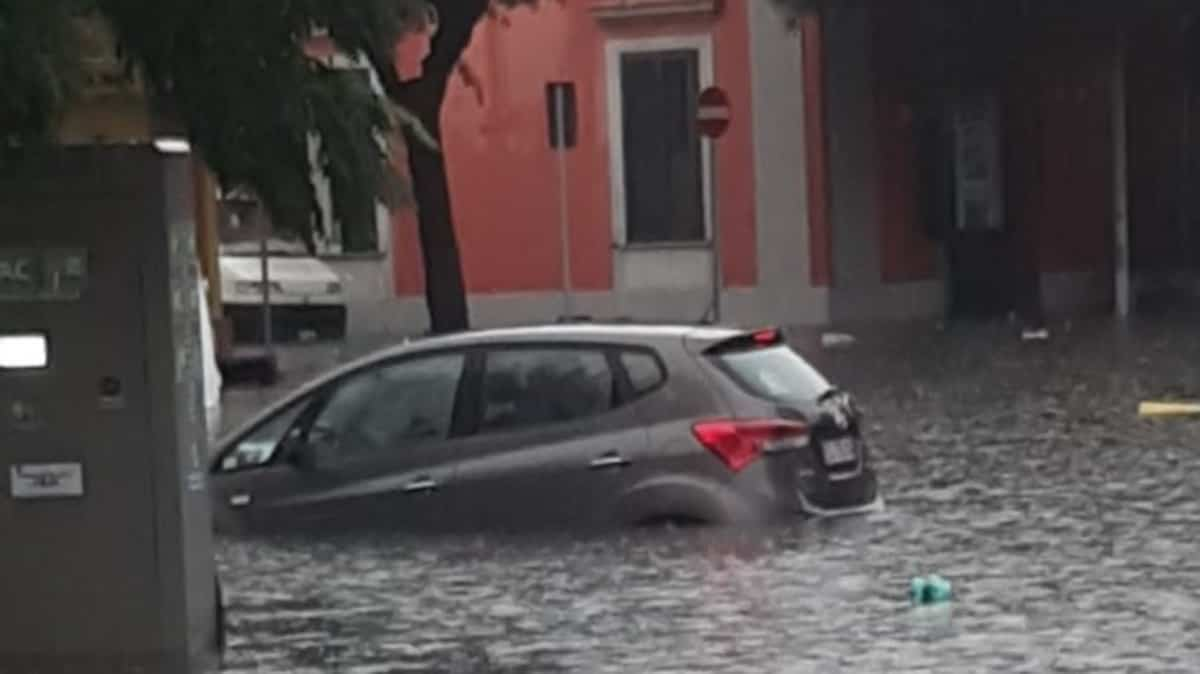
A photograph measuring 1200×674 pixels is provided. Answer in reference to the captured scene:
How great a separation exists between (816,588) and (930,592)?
0.83 meters

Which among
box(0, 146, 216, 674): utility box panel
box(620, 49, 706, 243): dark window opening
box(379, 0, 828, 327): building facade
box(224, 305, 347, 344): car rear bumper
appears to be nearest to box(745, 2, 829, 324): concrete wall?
box(379, 0, 828, 327): building facade

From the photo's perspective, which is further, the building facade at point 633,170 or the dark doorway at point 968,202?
the dark doorway at point 968,202

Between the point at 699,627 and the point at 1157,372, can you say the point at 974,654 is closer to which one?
the point at 699,627

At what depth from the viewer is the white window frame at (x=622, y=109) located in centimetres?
4503

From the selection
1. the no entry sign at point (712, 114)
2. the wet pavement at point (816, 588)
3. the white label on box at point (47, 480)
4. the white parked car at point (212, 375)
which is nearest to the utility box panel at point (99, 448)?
the white label on box at point (47, 480)

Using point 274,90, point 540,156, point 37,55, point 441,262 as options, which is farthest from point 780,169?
point 37,55

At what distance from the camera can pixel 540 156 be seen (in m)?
46.2

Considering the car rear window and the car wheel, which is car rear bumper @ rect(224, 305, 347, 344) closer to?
the car rear window

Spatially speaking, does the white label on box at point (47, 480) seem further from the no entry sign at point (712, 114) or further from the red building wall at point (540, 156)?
the red building wall at point (540, 156)

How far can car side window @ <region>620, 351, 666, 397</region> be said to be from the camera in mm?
18453

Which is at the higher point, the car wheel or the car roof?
the car roof

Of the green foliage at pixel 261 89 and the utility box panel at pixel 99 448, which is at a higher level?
the green foliage at pixel 261 89

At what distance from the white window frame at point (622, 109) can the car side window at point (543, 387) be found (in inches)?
1022

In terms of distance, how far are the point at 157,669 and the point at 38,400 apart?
1.24m
